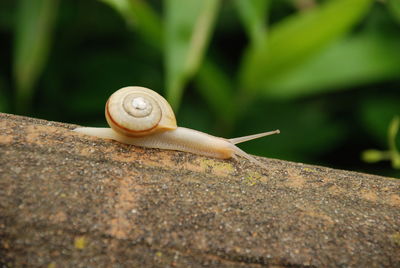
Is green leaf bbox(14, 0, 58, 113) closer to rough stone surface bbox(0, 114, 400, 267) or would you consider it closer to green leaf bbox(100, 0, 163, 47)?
green leaf bbox(100, 0, 163, 47)

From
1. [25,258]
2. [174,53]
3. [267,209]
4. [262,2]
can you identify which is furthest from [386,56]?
[25,258]

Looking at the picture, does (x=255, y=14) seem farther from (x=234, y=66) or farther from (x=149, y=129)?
(x=149, y=129)

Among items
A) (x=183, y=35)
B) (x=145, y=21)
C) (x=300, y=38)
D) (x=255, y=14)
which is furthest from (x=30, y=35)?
(x=300, y=38)

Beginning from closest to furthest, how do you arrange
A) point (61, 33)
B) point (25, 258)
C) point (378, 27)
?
point (25, 258), point (378, 27), point (61, 33)

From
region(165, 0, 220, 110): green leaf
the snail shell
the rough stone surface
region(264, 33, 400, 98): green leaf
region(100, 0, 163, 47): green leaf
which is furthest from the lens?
region(264, 33, 400, 98): green leaf

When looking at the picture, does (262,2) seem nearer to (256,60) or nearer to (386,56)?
(256,60)

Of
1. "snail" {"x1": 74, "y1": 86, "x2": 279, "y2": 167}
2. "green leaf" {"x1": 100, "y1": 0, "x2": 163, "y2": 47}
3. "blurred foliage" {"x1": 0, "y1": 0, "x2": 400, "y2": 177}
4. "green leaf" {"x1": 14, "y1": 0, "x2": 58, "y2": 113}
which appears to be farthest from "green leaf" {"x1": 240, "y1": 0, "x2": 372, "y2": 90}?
"green leaf" {"x1": 14, "y1": 0, "x2": 58, "y2": 113}
